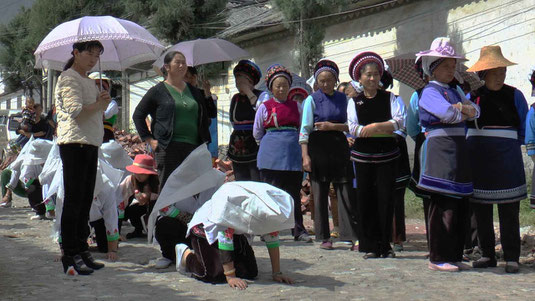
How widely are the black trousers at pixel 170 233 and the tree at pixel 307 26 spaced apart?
11.9 m

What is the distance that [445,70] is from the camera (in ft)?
22.0

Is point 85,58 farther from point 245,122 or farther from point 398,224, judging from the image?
point 398,224

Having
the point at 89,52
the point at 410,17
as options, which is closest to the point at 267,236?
the point at 89,52

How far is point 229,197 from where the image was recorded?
18.9 feet

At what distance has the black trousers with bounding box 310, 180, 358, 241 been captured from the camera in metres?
8.05

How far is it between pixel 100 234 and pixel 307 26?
11.7 metres

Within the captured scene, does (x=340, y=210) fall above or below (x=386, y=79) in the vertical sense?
below

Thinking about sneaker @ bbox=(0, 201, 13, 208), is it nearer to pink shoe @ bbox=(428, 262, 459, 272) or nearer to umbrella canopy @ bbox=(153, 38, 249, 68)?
umbrella canopy @ bbox=(153, 38, 249, 68)

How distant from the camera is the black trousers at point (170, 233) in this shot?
21.9 feet

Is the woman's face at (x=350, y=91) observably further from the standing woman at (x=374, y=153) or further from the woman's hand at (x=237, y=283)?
the woman's hand at (x=237, y=283)

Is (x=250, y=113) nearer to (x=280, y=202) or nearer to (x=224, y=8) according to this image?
(x=280, y=202)

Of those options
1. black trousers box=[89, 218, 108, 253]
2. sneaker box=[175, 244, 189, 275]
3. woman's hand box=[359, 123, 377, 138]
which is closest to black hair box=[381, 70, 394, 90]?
woman's hand box=[359, 123, 377, 138]

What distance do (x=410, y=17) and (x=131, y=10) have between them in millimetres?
9845

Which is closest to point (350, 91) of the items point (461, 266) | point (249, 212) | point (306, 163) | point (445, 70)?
point (306, 163)
